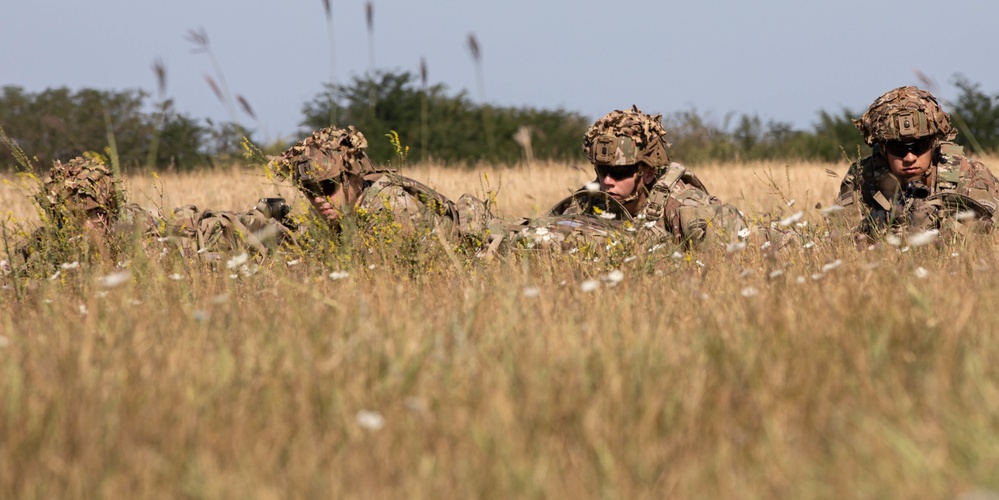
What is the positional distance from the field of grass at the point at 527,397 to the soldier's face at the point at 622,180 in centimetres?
264

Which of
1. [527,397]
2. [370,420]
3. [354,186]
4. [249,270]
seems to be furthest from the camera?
[354,186]

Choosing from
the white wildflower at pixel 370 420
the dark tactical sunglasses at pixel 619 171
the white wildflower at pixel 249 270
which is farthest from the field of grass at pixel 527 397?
the dark tactical sunglasses at pixel 619 171

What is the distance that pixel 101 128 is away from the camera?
2908 cm

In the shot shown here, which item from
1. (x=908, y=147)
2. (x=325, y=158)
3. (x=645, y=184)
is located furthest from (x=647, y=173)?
(x=325, y=158)

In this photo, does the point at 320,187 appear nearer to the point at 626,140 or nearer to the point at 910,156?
the point at 626,140

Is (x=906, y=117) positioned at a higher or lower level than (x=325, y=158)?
higher

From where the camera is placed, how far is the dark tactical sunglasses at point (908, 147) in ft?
21.4

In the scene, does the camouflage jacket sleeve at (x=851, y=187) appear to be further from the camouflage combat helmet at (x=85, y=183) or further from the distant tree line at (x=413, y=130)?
the distant tree line at (x=413, y=130)

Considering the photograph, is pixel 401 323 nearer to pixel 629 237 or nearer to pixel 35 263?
pixel 629 237

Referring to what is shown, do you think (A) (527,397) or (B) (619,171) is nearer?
(A) (527,397)

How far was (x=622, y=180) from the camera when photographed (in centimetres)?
689

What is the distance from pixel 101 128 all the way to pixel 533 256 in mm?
26030

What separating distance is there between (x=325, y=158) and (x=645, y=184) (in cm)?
214

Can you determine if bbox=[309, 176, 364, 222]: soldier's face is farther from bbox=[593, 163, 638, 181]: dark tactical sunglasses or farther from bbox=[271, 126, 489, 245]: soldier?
bbox=[593, 163, 638, 181]: dark tactical sunglasses
